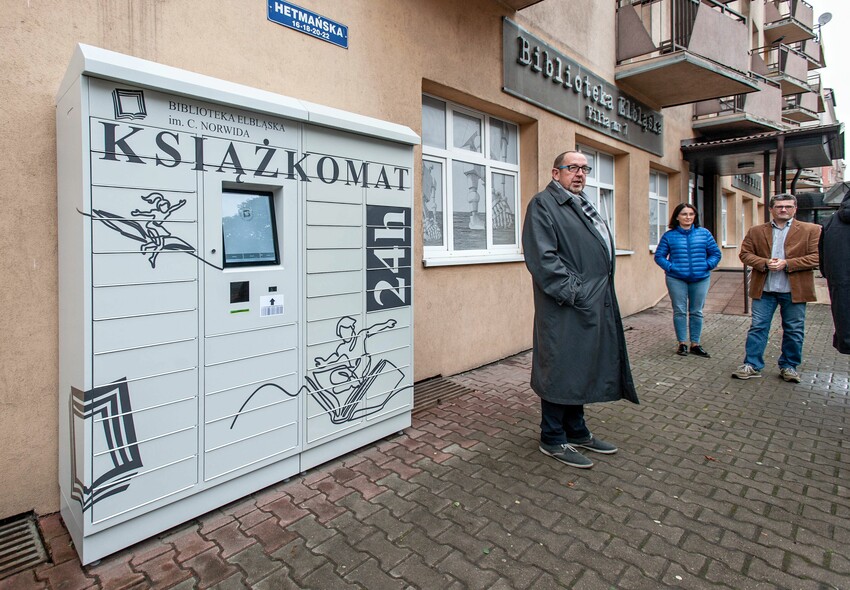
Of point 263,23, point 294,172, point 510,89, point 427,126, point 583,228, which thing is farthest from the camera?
point 510,89

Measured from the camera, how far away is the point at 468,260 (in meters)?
5.18

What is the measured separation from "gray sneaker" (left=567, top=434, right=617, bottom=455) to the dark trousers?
0.09 ft

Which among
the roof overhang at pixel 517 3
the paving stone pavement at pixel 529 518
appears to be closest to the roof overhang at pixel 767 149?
the roof overhang at pixel 517 3

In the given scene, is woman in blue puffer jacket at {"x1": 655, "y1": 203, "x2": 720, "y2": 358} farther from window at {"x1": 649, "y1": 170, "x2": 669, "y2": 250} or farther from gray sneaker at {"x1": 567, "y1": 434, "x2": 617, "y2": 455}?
window at {"x1": 649, "y1": 170, "x2": 669, "y2": 250}

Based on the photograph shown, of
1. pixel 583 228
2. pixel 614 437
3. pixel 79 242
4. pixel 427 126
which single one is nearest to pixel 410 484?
pixel 614 437

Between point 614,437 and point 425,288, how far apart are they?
210 centimetres

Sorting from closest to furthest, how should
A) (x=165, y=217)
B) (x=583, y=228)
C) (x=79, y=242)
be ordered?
(x=79, y=242)
(x=165, y=217)
(x=583, y=228)

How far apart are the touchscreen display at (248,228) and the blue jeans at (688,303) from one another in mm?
5053

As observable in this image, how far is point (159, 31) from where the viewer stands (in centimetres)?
286

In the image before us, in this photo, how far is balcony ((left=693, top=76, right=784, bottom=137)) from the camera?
1114cm

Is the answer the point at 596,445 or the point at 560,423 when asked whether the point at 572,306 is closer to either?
the point at 560,423

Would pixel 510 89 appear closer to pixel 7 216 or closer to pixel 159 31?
pixel 159 31

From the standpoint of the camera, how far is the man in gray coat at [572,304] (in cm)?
301

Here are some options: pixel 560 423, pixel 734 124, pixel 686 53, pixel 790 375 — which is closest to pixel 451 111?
pixel 560 423
